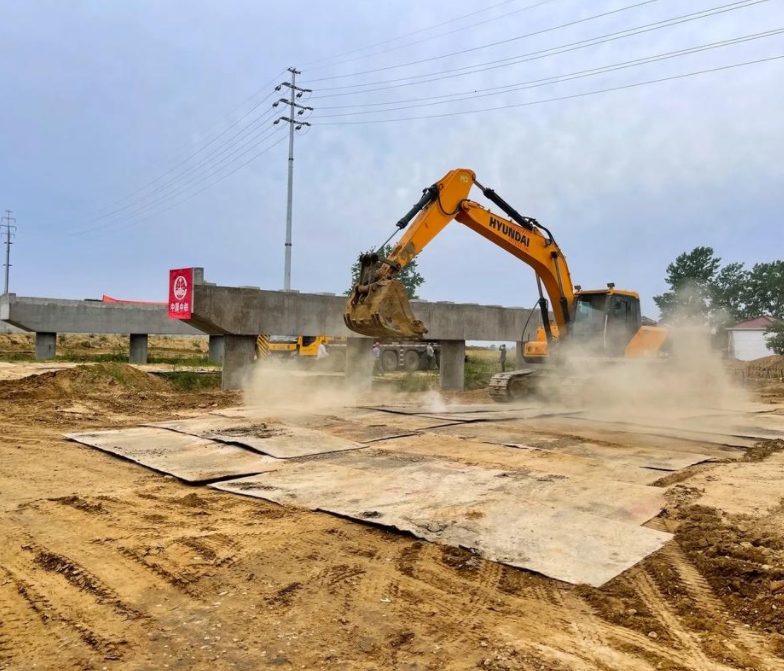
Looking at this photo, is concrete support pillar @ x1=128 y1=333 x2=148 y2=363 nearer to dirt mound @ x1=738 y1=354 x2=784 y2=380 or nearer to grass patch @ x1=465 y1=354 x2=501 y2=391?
grass patch @ x1=465 y1=354 x2=501 y2=391

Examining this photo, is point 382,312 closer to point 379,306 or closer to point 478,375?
point 379,306

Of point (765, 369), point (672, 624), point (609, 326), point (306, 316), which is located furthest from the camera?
point (765, 369)

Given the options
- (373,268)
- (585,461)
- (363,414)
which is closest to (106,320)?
(363,414)

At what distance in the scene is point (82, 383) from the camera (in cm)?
1596

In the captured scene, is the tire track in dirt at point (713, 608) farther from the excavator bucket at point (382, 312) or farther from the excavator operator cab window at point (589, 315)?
the excavator operator cab window at point (589, 315)

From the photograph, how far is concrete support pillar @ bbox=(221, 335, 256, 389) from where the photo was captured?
642 inches

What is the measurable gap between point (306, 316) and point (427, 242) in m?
7.00

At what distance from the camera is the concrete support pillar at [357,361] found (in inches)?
733

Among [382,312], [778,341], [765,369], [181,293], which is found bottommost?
[765,369]

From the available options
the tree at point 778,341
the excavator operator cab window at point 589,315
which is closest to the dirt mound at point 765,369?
the tree at point 778,341

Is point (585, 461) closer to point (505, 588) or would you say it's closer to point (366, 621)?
point (505, 588)

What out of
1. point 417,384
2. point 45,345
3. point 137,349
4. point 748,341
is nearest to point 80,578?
point 417,384

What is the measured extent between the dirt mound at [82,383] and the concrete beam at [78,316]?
6327mm

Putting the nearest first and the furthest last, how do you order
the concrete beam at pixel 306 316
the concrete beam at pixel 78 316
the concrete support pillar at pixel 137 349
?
the concrete beam at pixel 306 316
the concrete beam at pixel 78 316
the concrete support pillar at pixel 137 349
